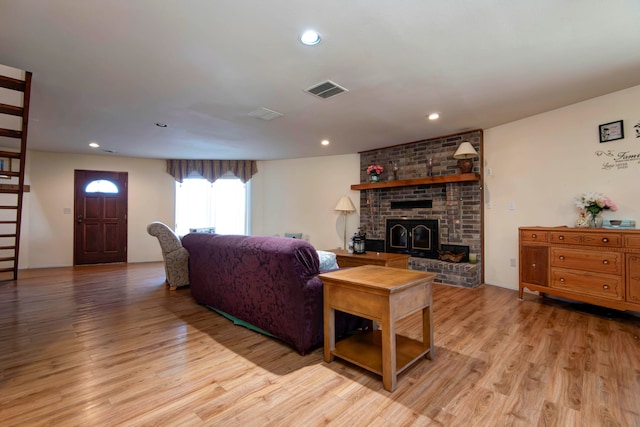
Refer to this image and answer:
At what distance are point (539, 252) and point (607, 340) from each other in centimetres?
112

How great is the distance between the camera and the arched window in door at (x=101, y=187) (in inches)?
242

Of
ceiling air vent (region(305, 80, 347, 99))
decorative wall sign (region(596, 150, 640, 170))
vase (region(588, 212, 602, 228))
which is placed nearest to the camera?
ceiling air vent (region(305, 80, 347, 99))

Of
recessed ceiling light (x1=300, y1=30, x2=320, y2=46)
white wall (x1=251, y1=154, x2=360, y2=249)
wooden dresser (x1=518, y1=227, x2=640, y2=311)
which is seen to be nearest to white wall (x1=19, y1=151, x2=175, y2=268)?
white wall (x1=251, y1=154, x2=360, y2=249)

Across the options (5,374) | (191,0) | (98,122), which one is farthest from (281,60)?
(98,122)

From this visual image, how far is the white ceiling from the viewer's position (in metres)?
1.85

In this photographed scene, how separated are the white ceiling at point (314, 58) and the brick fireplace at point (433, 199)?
0.72 meters

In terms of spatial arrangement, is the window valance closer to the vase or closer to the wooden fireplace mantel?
the wooden fireplace mantel

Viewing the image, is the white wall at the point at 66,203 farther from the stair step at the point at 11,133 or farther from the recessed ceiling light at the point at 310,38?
the recessed ceiling light at the point at 310,38

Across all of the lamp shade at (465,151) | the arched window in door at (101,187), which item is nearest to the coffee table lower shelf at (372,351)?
the lamp shade at (465,151)

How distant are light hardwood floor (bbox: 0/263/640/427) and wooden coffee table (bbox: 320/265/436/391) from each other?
3.4 inches

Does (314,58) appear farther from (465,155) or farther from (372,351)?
(465,155)

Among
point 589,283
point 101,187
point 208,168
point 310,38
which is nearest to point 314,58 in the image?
point 310,38

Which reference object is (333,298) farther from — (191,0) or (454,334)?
(191,0)

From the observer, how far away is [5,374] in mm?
1862
